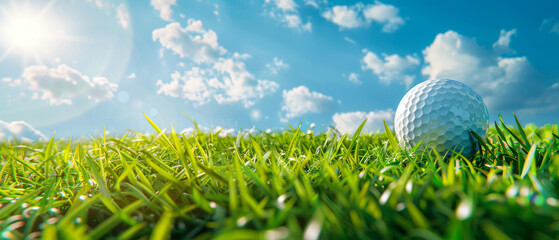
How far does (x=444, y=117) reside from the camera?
2.14 metres

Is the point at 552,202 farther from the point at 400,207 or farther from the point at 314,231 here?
the point at 314,231

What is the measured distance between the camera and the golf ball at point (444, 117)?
2111 mm

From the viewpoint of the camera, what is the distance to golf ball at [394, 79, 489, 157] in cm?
211

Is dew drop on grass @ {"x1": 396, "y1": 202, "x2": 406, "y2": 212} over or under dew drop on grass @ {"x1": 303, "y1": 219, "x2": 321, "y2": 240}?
under

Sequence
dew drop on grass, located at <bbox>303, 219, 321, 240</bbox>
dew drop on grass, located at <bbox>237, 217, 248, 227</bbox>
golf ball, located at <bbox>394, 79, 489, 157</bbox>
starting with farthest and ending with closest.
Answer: golf ball, located at <bbox>394, 79, 489, 157</bbox> < dew drop on grass, located at <bbox>237, 217, 248, 227</bbox> < dew drop on grass, located at <bbox>303, 219, 321, 240</bbox>

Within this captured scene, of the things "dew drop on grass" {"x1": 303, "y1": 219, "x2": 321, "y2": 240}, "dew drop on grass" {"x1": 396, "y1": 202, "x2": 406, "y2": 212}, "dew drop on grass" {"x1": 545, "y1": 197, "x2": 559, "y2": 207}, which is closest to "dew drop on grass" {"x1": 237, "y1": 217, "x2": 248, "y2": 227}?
"dew drop on grass" {"x1": 303, "y1": 219, "x2": 321, "y2": 240}

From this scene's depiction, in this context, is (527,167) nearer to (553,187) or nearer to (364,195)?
(553,187)

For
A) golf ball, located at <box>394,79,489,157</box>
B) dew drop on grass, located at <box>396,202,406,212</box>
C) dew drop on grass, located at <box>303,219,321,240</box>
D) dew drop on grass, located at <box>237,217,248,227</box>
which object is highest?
golf ball, located at <box>394,79,489,157</box>

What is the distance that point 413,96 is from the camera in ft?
7.84

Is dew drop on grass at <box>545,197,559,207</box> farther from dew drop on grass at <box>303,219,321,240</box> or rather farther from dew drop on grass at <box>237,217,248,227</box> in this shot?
dew drop on grass at <box>237,217,248,227</box>

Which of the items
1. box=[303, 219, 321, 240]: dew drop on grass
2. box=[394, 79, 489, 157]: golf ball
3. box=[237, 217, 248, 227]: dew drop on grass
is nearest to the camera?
box=[303, 219, 321, 240]: dew drop on grass

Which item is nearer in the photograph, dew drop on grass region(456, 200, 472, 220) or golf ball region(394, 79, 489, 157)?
dew drop on grass region(456, 200, 472, 220)

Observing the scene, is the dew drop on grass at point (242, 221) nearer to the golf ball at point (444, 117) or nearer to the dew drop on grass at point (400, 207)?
the dew drop on grass at point (400, 207)

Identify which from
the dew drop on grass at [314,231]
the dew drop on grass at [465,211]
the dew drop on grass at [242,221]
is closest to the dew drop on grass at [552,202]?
the dew drop on grass at [465,211]
